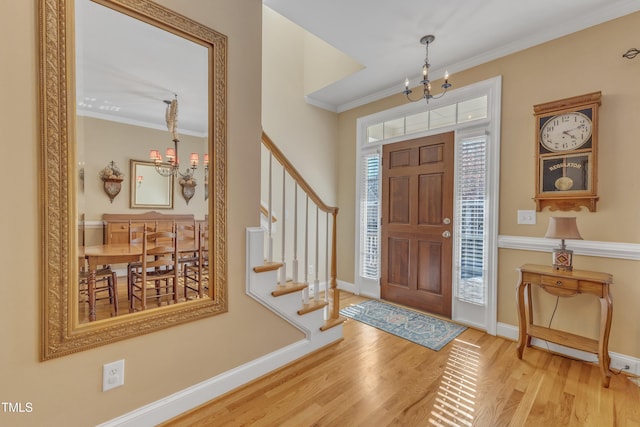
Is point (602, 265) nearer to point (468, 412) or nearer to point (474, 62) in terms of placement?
point (468, 412)

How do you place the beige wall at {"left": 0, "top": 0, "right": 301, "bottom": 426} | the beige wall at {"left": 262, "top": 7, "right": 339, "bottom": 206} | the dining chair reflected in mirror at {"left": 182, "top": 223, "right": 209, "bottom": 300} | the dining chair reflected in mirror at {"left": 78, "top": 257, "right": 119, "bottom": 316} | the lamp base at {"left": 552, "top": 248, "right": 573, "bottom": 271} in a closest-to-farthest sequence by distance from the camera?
the beige wall at {"left": 0, "top": 0, "right": 301, "bottom": 426} < the dining chair reflected in mirror at {"left": 78, "top": 257, "right": 119, "bottom": 316} < the dining chair reflected in mirror at {"left": 182, "top": 223, "right": 209, "bottom": 300} < the lamp base at {"left": 552, "top": 248, "right": 573, "bottom": 271} < the beige wall at {"left": 262, "top": 7, "right": 339, "bottom": 206}

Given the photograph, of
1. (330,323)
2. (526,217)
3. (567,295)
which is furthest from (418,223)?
(330,323)

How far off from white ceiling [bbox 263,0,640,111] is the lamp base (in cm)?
158

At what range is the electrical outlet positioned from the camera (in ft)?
4.63

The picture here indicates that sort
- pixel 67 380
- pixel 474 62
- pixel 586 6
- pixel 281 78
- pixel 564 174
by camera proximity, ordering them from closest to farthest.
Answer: pixel 67 380 < pixel 586 6 < pixel 564 174 < pixel 474 62 < pixel 281 78

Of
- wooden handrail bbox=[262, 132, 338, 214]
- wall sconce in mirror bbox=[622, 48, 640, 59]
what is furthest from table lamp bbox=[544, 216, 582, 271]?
wooden handrail bbox=[262, 132, 338, 214]

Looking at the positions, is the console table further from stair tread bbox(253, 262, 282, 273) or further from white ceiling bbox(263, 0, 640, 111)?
stair tread bbox(253, 262, 282, 273)

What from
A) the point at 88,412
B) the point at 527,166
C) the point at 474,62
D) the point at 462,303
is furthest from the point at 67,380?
the point at 474,62

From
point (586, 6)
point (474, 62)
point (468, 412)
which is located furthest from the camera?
point (474, 62)

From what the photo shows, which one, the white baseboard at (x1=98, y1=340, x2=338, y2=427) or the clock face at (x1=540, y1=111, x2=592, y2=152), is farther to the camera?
the clock face at (x1=540, y1=111, x2=592, y2=152)

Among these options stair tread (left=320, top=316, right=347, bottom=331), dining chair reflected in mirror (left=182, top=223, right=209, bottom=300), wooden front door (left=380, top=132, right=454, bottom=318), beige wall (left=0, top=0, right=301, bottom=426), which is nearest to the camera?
beige wall (left=0, top=0, right=301, bottom=426)

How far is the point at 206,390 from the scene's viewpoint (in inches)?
68.3

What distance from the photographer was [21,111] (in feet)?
3.98

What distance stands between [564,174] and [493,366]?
1650 mm
